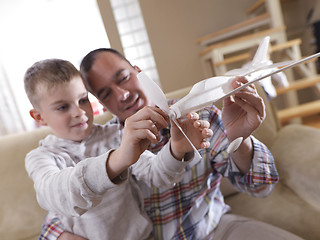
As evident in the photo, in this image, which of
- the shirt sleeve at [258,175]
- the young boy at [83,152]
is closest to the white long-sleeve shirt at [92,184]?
the young boy at [83,152]

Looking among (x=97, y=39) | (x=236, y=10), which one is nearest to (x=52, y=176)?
(x=97, y=39)

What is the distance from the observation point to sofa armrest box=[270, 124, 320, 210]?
1.31ft

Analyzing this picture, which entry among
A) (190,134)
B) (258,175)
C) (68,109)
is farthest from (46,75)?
(258,175)

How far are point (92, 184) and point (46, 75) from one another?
101 mm

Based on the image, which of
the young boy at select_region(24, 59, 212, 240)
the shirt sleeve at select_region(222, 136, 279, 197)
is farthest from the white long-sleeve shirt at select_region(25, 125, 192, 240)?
the shirt sleeve at select_region(222, 136, 279, 197)

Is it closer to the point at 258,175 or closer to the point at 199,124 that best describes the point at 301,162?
the point at 258,175

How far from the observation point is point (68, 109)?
0.22 m

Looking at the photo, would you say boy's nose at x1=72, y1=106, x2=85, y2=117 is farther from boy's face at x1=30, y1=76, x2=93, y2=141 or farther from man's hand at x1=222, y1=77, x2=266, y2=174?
man's hand at x1=222, y1=77, x2=266, y2=174

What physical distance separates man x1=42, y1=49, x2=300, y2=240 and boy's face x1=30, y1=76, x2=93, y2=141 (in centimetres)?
3

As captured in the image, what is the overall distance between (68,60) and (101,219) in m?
0.16

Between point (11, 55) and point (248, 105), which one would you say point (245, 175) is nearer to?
point (248, 105)

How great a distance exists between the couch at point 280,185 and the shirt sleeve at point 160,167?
7 cm

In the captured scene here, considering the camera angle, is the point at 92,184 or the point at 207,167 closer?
the point at 92,184

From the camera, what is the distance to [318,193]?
15.2 inches
